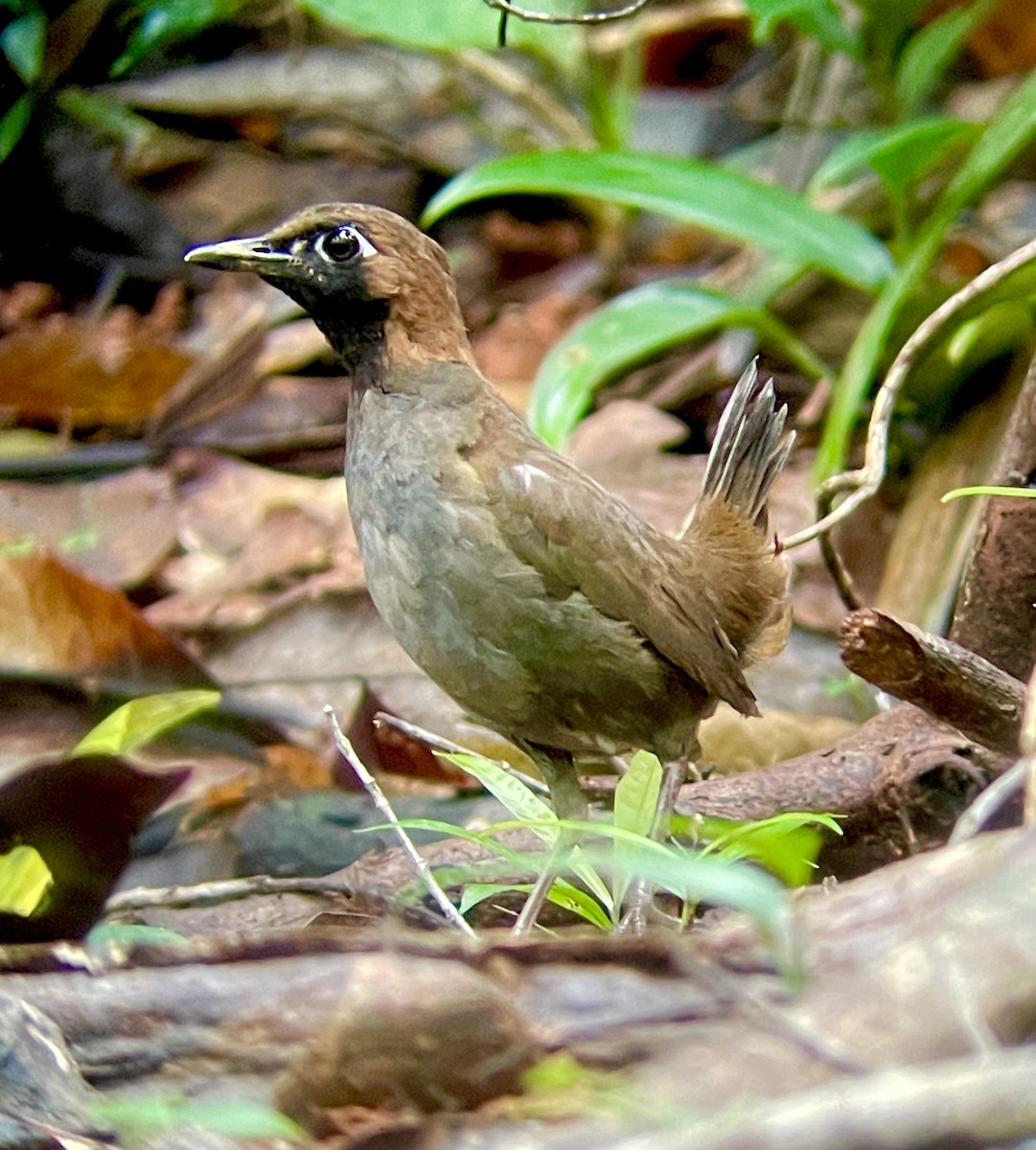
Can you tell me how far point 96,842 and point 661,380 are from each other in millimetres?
3610

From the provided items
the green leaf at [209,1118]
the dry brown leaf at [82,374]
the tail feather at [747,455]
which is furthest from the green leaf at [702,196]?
the green leaf at [209,1118]

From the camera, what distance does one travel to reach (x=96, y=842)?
310cm

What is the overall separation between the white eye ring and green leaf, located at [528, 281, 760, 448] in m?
1.55

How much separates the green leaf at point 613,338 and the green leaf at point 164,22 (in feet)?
8.48

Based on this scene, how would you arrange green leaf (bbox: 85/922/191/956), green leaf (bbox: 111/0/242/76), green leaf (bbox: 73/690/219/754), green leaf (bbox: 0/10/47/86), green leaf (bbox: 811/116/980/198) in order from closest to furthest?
green leaf (bbox: 85/922/191/956) < green leaf (bbox: 73/690/219/754) < green leaf (bbox: 811/116/980/198) < green leaf (bbox: 0/10/47/86) < green leaf (bbox: 111/0/242/76)

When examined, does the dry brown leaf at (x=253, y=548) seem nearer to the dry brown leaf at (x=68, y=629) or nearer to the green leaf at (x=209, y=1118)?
the dry brown leaf at (x=68, y=629)

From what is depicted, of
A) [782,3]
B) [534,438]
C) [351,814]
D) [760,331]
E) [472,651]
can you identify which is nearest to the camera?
[472,651]

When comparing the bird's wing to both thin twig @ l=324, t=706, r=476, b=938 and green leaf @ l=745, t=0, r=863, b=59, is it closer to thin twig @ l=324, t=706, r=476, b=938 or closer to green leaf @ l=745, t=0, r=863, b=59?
thin twig @ l=324, t=706, r=476, b=938

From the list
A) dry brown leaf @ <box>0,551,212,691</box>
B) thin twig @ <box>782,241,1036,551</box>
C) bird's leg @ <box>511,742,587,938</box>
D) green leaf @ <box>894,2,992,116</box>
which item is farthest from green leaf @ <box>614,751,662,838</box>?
green leaf @ <box>894,2,992,116</box>

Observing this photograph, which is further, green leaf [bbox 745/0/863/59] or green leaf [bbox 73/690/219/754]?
green leaf [bbox 745/0/863/59]

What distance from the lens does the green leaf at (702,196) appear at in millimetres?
5031

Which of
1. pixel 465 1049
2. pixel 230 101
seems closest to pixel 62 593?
pixel 465 1049

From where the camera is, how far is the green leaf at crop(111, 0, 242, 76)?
664 cm

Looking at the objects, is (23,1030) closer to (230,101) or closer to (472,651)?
(472,651)
